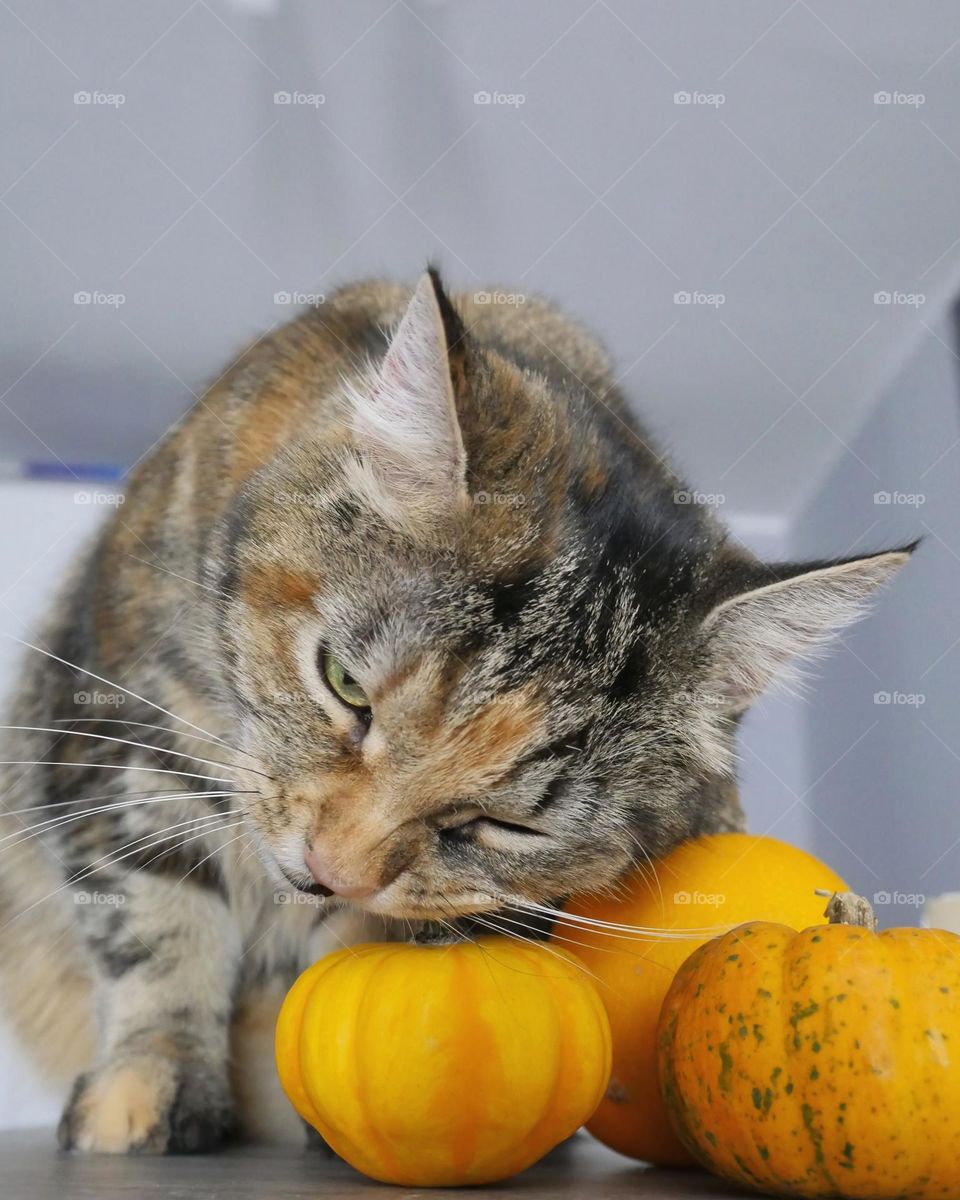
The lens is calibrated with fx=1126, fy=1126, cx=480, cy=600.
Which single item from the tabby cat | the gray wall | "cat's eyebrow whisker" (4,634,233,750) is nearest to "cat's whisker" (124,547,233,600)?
the tabby cat

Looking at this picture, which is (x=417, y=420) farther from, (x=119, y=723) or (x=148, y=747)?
(x=119, y=723)

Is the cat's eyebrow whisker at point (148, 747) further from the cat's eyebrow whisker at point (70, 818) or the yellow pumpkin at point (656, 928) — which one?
the yellow pumpkin at point (656, 928)

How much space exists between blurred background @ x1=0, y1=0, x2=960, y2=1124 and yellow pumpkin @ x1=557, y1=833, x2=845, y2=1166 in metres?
0.94

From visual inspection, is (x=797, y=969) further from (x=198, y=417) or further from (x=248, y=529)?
(x=198, y=417)

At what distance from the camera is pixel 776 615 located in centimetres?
126

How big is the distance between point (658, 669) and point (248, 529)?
52 centimetres

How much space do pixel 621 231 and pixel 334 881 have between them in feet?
5.99

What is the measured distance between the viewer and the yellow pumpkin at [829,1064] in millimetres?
947

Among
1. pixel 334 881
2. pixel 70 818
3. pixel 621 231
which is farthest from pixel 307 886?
pixel 621 231

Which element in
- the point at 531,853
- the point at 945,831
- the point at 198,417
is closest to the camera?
the point at 531,853

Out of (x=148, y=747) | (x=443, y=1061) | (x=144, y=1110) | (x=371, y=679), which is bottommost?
(x=144, y=1110)

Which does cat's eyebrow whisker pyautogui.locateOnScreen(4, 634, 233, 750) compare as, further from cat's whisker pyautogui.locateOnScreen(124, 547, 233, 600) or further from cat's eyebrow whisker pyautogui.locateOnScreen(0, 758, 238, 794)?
cat's whisker pyautogui.locateOnScreen(124, 547, 233, 600)

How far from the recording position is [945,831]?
233cm

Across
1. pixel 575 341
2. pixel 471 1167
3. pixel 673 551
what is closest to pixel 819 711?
pixel 575 341
